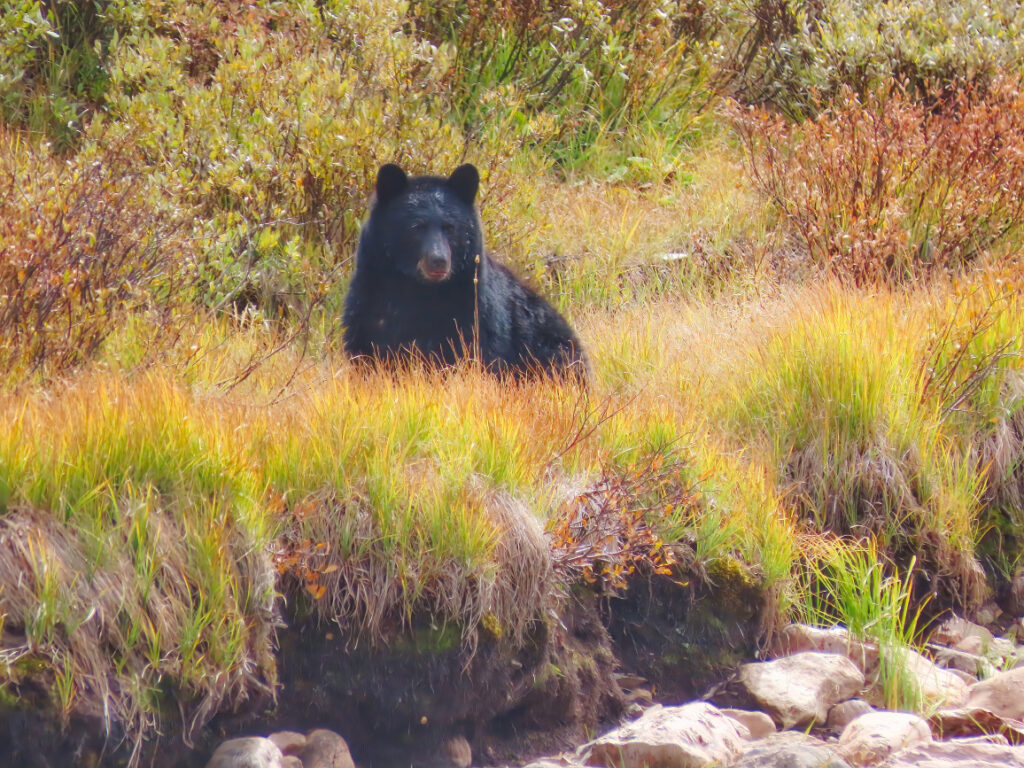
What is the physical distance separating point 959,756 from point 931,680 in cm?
84

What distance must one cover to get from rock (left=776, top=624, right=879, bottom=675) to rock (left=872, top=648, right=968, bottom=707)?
0.15 meters

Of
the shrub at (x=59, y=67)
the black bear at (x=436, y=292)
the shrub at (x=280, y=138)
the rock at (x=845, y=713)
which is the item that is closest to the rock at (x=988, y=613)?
the rock at (x=845, y=713)

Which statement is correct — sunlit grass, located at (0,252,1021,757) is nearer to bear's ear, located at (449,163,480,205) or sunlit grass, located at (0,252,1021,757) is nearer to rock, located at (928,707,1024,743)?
rock, located at (928,707,1024,743)

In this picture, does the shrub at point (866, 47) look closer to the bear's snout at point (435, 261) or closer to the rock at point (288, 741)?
the bear's snout at point (435, 261)

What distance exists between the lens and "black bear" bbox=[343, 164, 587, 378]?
19.6ft

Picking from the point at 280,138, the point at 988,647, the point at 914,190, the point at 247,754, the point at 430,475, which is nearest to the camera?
the point at 247,754

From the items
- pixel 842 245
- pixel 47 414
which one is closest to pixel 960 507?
pixel 842 245

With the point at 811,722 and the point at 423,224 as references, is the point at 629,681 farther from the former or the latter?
the point at 423,224

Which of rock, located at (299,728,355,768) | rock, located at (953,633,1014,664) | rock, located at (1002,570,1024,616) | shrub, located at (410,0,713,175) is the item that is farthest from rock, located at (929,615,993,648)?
shrub, located at (410,0,713,175)

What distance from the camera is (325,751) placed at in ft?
12.5

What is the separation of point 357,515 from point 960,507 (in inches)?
116

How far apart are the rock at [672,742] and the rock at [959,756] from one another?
52cm

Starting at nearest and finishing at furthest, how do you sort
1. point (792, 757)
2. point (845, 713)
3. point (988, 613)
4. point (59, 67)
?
point (792, 757) < point (845, 713) < point (988, 613) < point (59, 67)

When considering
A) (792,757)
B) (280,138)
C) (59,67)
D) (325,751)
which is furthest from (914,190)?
(59,67)
